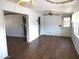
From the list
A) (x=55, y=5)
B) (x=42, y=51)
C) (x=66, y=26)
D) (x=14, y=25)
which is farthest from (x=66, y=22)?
(x=14, y=25)

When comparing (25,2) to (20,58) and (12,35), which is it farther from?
(12,35)

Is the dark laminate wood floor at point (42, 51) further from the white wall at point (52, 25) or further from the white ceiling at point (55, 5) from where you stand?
the white wall at point (52, 25)

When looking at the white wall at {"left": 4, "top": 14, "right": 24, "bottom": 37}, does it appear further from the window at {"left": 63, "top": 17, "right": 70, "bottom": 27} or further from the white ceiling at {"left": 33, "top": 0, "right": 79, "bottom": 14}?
the window at {"left": 63, "top": 17, "right": 70, "bottom": 27}

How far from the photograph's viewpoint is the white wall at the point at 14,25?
7012mm

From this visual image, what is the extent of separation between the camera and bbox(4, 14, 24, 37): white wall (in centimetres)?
701

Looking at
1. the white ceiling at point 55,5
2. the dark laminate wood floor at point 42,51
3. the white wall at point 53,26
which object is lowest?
the dark laminate wood floor at point 42,51

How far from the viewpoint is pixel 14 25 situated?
285 inches

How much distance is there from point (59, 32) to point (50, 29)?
3.04 ft

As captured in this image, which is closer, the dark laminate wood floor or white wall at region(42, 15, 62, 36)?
the dark laminate wood floor

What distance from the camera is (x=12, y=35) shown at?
7.39 meters

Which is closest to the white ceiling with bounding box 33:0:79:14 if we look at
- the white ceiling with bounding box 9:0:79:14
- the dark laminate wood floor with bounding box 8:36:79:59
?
the white ceiling with bounding box 9:0:79:14

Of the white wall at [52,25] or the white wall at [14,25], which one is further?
the white wall at [52,25]

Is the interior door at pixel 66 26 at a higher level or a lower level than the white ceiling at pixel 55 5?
lower

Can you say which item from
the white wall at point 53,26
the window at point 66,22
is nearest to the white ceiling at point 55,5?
the window at point 66,22
